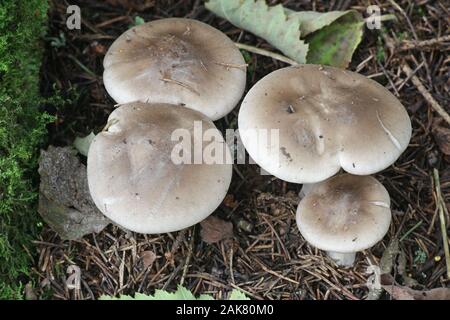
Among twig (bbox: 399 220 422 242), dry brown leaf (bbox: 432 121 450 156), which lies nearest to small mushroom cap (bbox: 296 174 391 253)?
twig (bbox: 399 220 422 242)

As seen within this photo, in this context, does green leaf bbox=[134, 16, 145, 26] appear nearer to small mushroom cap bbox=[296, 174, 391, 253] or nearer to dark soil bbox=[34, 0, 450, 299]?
dark soil bbox=[34, 0, 450, 299]

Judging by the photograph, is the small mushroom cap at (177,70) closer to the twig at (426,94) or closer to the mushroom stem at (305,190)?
the mushroom stem at (305,190)

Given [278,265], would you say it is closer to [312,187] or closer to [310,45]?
[312,187]

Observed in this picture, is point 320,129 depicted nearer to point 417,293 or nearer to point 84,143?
point 417,293

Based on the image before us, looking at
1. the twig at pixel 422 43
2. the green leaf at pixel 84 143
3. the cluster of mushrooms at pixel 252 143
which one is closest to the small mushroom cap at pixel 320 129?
the cluster of mushrooms at pixel 252 143

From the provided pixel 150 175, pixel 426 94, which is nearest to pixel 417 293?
pixel 426 94

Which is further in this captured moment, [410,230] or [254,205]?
[254,205]
